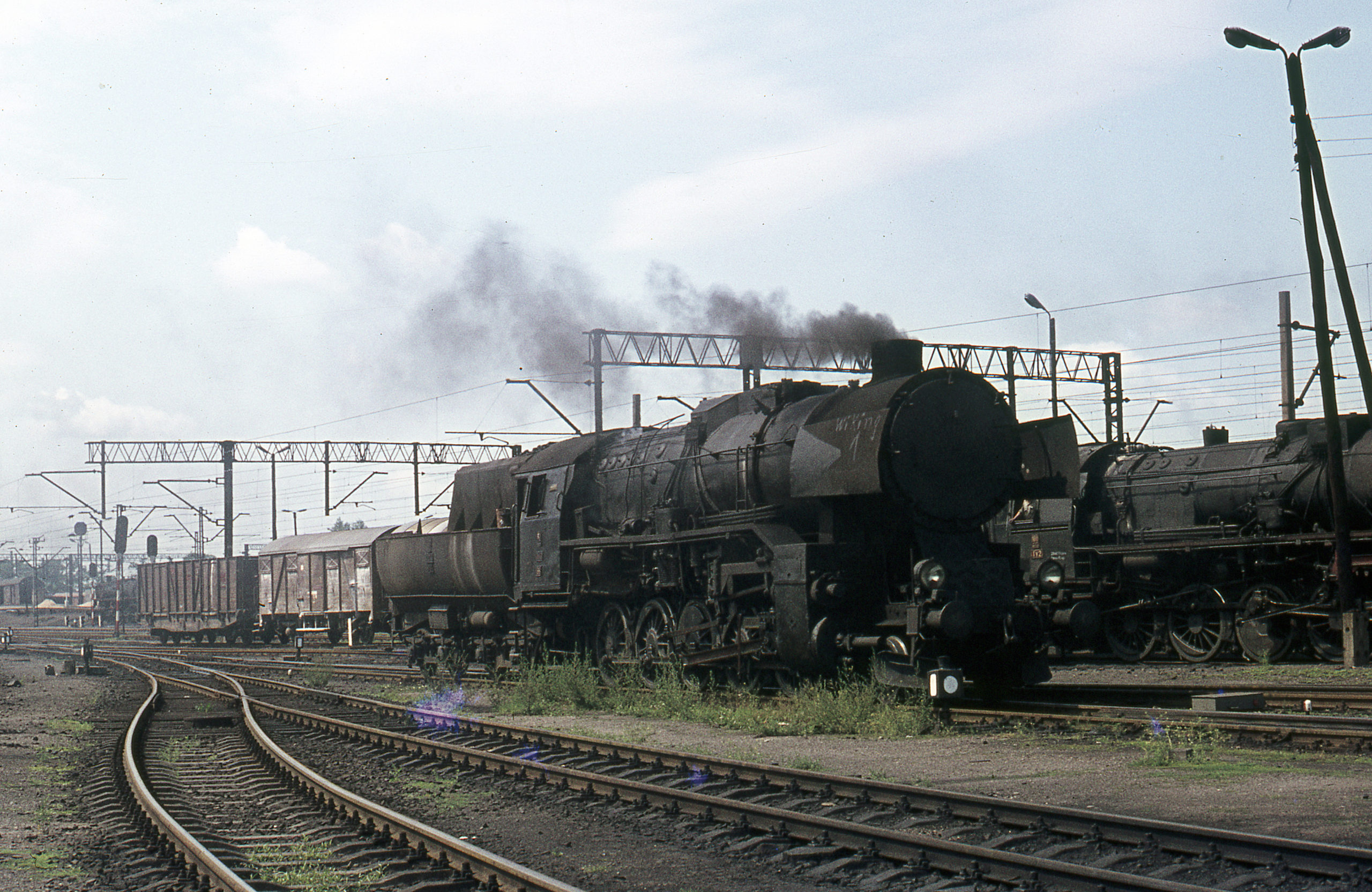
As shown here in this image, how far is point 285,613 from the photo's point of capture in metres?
41.3

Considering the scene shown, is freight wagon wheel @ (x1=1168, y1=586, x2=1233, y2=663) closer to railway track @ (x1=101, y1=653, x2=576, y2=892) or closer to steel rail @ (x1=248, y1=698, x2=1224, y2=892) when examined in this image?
steel rail @ (x1=248, y1=698, x2=1224, y2=892)

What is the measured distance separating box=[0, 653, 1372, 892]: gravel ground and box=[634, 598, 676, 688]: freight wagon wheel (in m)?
1.84

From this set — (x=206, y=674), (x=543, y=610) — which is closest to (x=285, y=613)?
(x=206, y=674)

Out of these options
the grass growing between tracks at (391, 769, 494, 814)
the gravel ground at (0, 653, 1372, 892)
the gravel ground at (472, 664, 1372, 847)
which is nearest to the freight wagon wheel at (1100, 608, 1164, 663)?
the gravel ground at (472, 664, 1372, 847)

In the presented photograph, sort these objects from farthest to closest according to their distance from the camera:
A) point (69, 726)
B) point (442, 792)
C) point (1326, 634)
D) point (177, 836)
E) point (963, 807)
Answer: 1. point (1326, 634)
2. point (69, 726)
3. point (442, 792)
4. point (177, 836)
5. point (963, 807)

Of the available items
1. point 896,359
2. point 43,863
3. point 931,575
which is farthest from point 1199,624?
point 43,863

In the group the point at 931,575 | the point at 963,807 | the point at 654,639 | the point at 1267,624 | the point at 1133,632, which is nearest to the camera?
the point at 963,807

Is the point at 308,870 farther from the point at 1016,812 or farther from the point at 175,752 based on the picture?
the point at 175,752

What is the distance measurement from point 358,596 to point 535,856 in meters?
30.9

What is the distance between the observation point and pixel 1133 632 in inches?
796

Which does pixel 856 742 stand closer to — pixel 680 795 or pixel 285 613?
pixel 680 795

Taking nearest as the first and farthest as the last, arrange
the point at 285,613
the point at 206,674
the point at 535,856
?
the point at 535,856
the point at 206,674
the point at 285,613

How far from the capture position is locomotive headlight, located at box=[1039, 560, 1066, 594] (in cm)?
1284

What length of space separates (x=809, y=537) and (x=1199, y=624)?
28.8 ft
